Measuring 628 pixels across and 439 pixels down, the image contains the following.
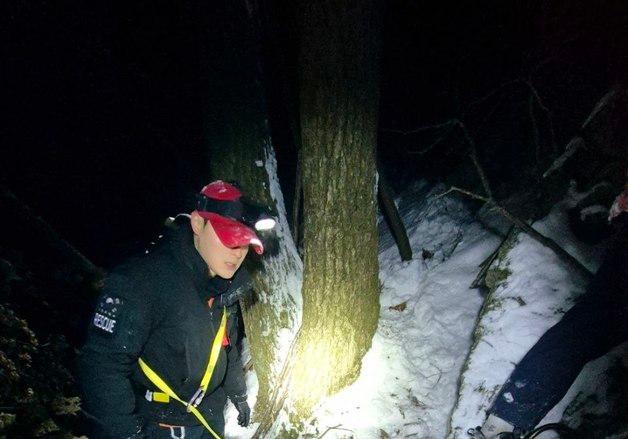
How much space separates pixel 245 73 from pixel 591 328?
309 cm

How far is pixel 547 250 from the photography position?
3.55 meters

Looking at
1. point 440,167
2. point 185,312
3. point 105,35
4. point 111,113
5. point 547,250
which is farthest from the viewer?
point 440,167

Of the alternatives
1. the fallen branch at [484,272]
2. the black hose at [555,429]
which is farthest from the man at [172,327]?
the fallen branch at [484,272]

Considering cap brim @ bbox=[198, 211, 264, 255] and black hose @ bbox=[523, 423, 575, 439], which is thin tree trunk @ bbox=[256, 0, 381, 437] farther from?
black hose @ bbox=[523, 423, 575, 439]

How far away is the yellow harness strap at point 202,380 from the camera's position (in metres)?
2.06

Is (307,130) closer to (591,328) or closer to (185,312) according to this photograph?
(185,312)

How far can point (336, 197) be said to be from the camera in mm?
2744

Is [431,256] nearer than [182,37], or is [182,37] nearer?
[431,256]

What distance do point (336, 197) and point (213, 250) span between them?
42.2 inches

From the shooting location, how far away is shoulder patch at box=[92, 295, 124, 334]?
171 cm

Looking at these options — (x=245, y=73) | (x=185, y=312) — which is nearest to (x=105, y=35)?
(x=245, y=73)

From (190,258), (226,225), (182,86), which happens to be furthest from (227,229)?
(182,86)

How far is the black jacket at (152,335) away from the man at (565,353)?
194 centimetres

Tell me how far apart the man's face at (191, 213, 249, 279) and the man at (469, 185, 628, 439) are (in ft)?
6.81
